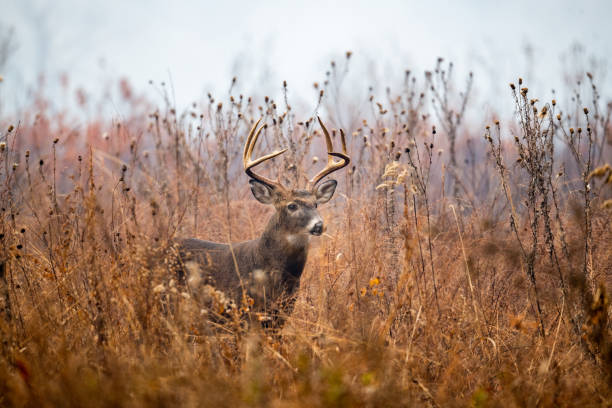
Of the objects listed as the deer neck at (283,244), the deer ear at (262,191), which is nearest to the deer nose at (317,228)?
the deer neck at (283,244)

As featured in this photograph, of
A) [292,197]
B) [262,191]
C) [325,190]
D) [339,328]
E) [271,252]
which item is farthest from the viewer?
[325,190]

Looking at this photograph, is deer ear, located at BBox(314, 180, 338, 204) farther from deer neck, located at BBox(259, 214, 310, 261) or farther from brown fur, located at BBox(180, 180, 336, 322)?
deer neck, located at BBox(259, 214, 310, 261)

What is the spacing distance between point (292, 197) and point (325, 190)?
0.60 m

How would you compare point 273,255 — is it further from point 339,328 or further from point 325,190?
point 339,328

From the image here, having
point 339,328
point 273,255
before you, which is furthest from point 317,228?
point 339,328

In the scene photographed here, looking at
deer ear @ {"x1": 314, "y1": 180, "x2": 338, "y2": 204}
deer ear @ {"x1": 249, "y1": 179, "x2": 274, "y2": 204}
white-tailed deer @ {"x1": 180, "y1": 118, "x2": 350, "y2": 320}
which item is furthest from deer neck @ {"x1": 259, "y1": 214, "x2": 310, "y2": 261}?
deer ear @ {"x1": 314, "y1": 180, "x2": 338, "y2": 204}

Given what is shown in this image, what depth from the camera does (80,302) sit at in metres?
3.22

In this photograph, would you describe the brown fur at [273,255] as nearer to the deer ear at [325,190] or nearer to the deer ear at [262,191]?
the deer ear at [262,191]

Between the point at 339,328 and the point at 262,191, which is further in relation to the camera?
the point at 262,191

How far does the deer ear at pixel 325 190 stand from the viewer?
5.32m

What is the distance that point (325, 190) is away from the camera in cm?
540

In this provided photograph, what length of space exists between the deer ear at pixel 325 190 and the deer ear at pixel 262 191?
529 mm

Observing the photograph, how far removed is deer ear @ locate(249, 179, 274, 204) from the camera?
16.5ft

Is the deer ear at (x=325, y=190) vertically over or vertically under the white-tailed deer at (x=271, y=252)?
over
